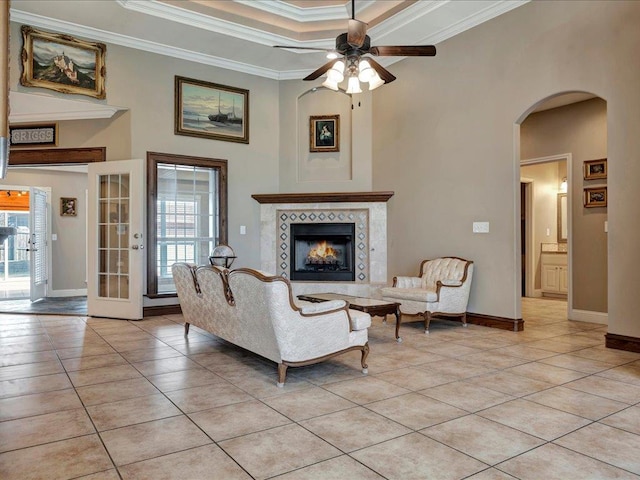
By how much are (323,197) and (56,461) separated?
5.54 meters

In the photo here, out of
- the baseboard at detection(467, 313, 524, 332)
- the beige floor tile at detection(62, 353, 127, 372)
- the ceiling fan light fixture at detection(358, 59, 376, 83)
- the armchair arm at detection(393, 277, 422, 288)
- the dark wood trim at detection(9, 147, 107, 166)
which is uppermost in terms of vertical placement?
the ceiling fan light fixture at detection(358, 59, 376, 83)

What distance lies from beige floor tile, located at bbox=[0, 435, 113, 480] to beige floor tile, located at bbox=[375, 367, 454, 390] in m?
2.00

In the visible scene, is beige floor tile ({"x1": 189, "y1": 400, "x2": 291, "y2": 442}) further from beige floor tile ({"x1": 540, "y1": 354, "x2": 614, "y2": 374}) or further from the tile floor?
beige floor tile ({"x1": 540, "y1": 354, "x2": 614, "y2": 374})

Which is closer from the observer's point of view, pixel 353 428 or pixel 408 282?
pixel 353 428

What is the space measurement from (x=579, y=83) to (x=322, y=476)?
4.55m

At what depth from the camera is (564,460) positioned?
7.05ft

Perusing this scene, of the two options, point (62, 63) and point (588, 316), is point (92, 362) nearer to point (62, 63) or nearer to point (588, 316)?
point (62, 63)

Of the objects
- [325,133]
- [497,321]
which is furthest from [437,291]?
[325,133]

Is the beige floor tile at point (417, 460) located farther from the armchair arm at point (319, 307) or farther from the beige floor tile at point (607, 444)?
the armchair arm at point (319, 307)

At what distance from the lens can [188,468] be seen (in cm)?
207

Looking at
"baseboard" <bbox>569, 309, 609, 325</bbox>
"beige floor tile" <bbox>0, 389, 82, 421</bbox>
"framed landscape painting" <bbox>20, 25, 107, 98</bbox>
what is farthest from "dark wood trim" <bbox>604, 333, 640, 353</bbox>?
"framed landscape painting" <bbox>20, 25, 107, 98</bbox>

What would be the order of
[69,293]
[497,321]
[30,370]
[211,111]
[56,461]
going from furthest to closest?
1. [69,293]
2. [211,111]
3. [497,321]
4. [30,370]
5. [56,461]

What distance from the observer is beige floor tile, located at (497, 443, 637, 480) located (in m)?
2.00

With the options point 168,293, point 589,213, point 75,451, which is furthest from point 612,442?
point 168,293
